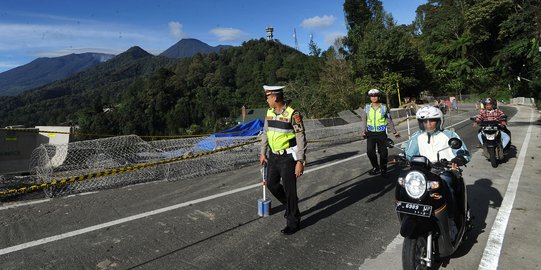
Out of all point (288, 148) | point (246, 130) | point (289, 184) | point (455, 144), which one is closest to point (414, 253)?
point (455, 144)

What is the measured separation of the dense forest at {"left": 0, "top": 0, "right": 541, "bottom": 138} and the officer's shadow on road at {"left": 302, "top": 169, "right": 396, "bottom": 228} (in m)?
13.4

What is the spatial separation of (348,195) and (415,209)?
11.7 ft

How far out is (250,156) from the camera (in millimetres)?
11992

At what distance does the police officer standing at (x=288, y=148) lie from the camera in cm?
504

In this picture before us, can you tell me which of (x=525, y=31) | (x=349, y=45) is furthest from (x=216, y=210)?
(x=349, y=45)

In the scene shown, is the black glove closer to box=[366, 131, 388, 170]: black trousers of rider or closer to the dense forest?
box=[366, 131, 388, 170]: black trousers of rider

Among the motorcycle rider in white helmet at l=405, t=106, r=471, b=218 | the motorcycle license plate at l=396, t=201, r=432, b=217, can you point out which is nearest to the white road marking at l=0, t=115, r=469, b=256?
the motorcycle rider in white helmet at l=405, t=106, r=471, b=218

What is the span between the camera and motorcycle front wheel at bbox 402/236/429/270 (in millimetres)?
3385

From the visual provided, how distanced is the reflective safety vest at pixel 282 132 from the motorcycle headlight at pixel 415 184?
191 centimetres

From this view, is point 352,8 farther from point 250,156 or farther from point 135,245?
point 135,245

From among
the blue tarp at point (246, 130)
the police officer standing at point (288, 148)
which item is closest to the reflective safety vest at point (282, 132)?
the police officer standing at point (288, 148)

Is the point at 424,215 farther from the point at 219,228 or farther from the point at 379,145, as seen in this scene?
the point at 379,145

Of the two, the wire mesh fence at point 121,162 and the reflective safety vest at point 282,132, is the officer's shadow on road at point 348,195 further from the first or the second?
the wire mesh fence at point 121,162

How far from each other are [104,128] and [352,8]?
48733mm
